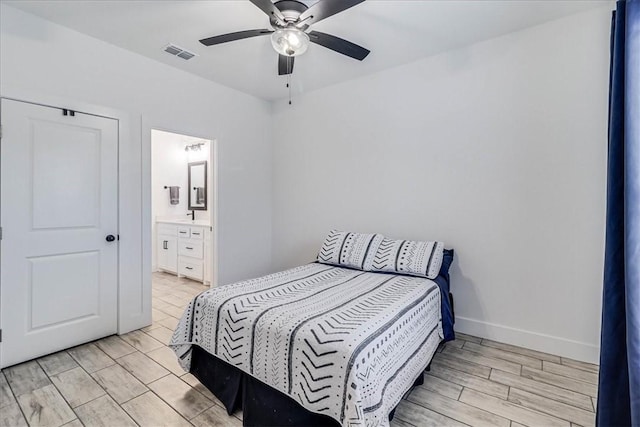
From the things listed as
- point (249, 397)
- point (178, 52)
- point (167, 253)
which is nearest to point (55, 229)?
point (178, 52)

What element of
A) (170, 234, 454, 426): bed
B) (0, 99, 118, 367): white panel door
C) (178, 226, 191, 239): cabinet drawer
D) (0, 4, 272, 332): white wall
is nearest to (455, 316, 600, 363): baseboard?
(170, 234, 454, 426): bed

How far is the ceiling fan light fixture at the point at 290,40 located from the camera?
6.65 feet

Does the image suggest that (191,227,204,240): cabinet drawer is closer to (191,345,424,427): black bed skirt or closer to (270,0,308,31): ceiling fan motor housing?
(191,345,424,427): black bed skirt

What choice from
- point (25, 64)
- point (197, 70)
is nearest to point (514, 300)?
point (197, 70)

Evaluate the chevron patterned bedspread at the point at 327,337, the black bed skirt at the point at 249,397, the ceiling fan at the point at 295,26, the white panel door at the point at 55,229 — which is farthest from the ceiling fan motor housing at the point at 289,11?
the black bed skirt at the point at 249,397

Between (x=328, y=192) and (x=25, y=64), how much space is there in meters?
3.01

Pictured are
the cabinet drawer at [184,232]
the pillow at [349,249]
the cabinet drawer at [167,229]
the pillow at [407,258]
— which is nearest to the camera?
the pillow at [407,258]

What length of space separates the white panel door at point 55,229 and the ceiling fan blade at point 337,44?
2.08 metres

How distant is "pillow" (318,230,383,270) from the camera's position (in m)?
2.99

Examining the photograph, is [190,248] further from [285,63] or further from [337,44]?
[337,44]

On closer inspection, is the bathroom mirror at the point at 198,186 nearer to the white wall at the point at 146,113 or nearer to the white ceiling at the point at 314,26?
the white wall at the point at 146,113

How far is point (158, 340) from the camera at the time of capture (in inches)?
109

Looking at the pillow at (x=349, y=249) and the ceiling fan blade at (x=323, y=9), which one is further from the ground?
the ceiling fan blade at (x=323, y=9)

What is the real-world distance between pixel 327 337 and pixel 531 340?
2.18 meters
